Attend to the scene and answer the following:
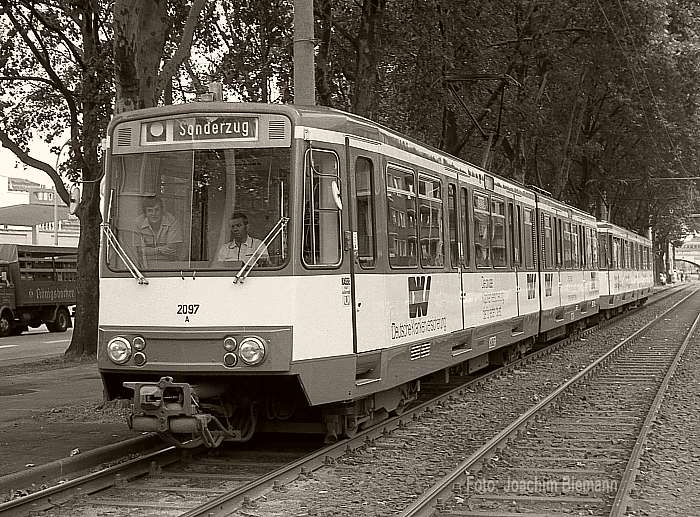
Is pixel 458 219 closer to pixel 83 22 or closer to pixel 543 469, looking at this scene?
pixel 543 469

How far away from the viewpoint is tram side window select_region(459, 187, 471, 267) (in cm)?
1319

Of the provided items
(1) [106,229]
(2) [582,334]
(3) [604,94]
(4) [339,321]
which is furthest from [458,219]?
(3) [604,94]

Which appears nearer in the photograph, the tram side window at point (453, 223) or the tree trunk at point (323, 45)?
the tram side window at point (453, 223)

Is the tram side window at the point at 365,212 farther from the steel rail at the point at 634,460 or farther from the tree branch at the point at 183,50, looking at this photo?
the tree branch at the point at 183,50

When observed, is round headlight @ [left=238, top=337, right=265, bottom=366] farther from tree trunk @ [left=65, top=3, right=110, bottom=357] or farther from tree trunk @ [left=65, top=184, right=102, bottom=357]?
tree trunk @ [left=65, top=184, right=102, bottom=357]

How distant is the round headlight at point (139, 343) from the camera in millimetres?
8648

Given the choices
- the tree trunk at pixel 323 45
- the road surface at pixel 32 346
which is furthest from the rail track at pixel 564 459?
the road surface at pixel 32 346

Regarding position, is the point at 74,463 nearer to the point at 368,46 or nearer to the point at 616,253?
the point at 368,46

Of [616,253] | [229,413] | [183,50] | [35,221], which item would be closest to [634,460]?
[229,413]

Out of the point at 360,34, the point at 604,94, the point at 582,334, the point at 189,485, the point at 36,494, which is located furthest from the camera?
the point at 604,94

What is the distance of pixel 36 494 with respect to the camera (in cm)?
745

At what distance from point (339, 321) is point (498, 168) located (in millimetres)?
34521

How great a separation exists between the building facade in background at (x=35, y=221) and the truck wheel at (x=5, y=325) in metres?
7.24

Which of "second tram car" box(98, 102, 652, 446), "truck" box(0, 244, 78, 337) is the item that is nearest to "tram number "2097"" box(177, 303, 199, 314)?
"second tram car" box(98, 102, 652, 446)
